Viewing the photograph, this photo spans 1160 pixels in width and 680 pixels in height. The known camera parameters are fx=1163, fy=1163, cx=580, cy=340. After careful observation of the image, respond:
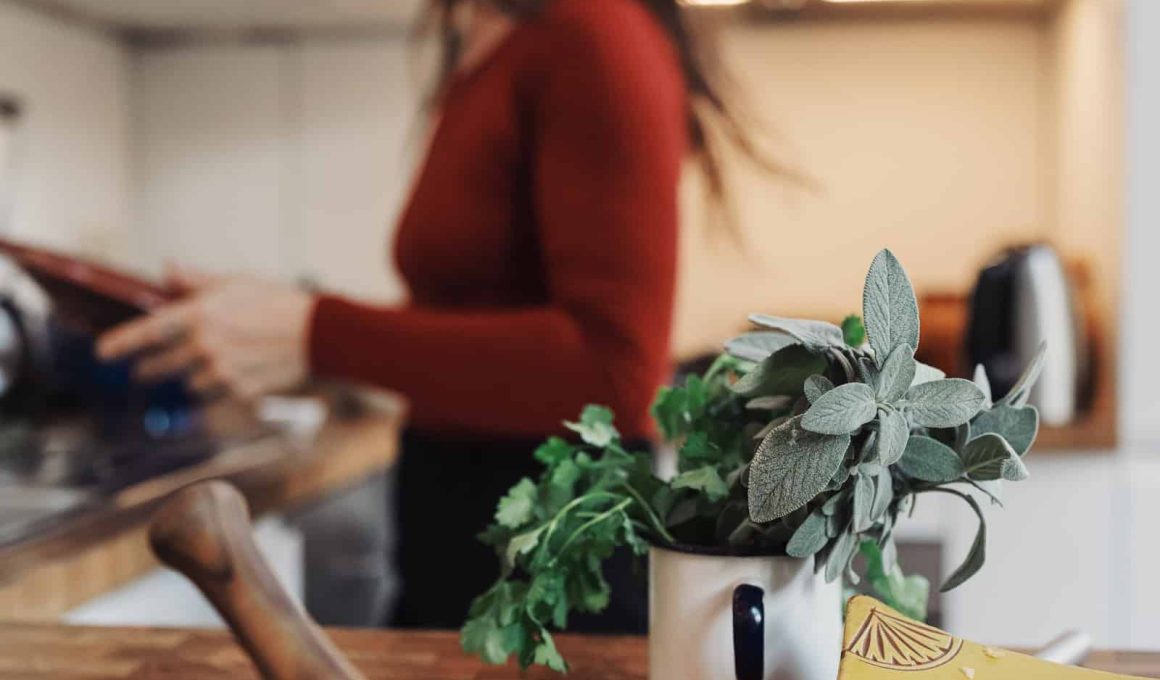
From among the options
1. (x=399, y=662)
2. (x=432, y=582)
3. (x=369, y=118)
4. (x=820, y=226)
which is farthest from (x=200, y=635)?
(x=369, y=118)

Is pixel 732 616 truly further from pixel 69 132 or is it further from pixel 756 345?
pixel 69 132

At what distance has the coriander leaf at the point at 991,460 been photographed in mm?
452

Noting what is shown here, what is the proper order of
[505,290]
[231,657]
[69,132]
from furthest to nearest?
[69,132] < [505,290] < [231,657]

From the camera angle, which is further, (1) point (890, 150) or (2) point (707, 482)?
(1) point (890, 150)

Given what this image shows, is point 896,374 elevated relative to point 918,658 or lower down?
elevated

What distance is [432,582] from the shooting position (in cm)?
100

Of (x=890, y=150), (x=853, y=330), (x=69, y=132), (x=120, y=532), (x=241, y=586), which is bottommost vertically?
(x=120, y=532)

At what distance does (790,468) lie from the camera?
44cm

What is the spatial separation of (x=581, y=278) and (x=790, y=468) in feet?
1.34

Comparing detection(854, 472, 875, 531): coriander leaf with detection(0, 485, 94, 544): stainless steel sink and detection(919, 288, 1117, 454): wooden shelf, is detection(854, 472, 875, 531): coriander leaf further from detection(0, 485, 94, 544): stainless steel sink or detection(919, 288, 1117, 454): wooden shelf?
detection(919, 288, 1117, 454): wooden shelf

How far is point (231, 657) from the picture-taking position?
661 millimetres

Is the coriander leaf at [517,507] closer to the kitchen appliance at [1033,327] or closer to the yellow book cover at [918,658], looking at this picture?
the yellow book cover at [918,658]

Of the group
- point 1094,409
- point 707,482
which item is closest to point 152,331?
point 707,482

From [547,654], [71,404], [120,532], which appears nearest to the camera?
[547,654]
